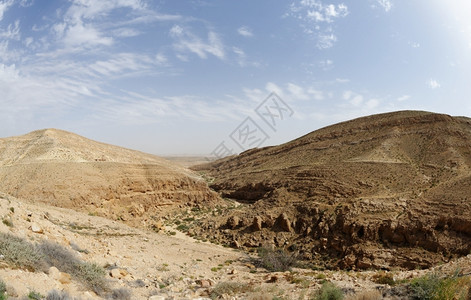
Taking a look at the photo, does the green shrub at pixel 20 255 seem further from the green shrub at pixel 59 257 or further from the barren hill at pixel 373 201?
the barren hill at pixel 373 201

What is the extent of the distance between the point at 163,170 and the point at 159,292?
19.5 metres

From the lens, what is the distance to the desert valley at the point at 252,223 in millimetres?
7258

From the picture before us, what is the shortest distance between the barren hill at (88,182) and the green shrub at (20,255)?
13971 millimetres

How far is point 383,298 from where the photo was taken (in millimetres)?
6613

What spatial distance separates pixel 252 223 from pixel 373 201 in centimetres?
770

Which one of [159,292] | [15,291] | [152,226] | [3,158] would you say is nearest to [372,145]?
[152,226]

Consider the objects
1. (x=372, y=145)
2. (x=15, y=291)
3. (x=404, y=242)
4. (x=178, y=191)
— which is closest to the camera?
(x=15, y=291)

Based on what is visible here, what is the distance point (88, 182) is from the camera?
21375mm

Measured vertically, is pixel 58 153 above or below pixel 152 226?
above

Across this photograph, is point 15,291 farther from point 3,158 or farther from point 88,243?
point 3,158

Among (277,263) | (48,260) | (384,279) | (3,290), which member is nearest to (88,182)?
(277,263)

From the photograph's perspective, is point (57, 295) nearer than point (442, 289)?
Yes

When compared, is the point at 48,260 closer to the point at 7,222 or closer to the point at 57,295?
the point at 57,295

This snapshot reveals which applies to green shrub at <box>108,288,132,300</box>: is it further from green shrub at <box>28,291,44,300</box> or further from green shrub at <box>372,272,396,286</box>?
green shrub at <box>372,272,396,286</box>
